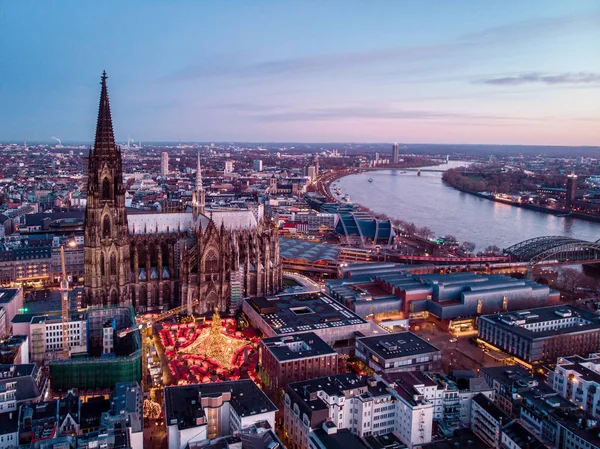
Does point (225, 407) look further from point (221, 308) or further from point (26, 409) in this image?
point (221, 308)

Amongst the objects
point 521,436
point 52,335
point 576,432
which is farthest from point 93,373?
point 576,432

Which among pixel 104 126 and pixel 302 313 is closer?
pixel 104 126

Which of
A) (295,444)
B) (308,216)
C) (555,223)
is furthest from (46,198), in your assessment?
(555,223)

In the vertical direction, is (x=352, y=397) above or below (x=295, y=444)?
above

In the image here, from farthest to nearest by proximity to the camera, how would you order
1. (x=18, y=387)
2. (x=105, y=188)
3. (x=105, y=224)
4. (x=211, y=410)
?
(x=105, y=224)
(x=105, y=188)
(x=18, y=387)
(x=211, y=410)

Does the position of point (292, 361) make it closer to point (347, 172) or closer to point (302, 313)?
point (302, 313)

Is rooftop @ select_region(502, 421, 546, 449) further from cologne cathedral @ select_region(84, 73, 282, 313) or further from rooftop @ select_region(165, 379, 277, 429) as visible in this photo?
cologne cathedral @ select_region(84, 73, 282, 313)

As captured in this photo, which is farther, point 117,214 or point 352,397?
point 117,214

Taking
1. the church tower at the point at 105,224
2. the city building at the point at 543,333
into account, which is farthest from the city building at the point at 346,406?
the church tower at the point at 105,224
